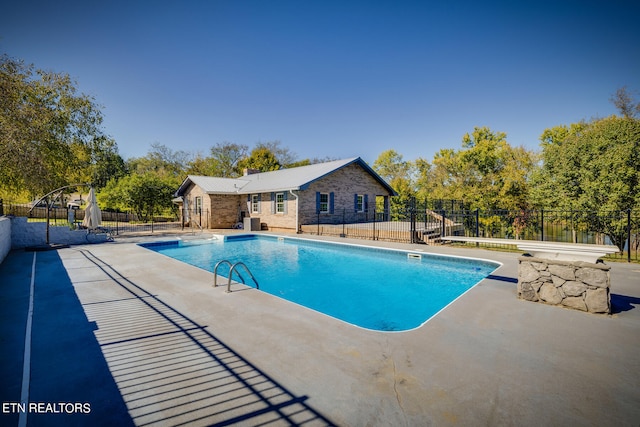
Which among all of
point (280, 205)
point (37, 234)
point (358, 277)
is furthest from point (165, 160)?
point (358, 277)

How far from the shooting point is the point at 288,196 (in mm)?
19359

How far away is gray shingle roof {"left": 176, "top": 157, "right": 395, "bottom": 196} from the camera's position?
19.3 m

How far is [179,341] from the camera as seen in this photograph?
3824 millimetres

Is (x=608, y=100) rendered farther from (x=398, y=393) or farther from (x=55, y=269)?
(x=55, y=269)

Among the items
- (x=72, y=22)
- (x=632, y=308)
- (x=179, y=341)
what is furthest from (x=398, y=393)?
(x=72, y=22)

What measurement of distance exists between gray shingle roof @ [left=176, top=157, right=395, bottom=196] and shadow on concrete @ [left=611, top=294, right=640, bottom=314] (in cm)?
1470

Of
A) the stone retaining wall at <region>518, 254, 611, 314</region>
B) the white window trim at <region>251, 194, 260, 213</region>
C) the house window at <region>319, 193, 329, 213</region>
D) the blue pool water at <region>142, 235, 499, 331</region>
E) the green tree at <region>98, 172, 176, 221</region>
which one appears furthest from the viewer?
the green tree at <region>98, 172, 176, 221</region>

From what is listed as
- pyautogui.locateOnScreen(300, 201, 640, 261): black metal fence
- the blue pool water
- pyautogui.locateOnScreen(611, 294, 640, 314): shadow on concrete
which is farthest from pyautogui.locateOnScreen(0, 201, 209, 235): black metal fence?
pyautogui.locateOnScreen(611, 294, 640, 314): shadow on concrete

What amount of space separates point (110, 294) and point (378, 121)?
2887cm

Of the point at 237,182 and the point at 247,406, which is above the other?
the point at 237,182

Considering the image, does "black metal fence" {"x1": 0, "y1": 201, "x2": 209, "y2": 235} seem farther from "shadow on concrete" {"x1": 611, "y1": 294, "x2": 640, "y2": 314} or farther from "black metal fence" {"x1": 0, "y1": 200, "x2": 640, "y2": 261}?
"shadow on concrete" {"x1": 611, "y1": 294, "x2": 640, "y2": 314}

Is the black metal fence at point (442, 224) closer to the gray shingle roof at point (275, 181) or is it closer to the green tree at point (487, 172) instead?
the green tree at point (487, 172)

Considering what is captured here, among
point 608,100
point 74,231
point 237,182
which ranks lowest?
point 74,231

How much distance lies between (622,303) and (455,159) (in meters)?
25.5
